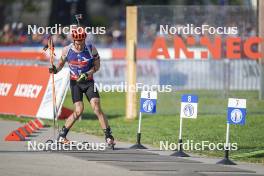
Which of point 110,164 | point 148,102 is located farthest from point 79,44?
point 110,164

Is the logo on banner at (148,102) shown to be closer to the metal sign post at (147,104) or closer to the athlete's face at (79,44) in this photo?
the metal sign post at (147,104)

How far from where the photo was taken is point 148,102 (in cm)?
1747

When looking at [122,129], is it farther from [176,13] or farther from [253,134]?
[176,13]

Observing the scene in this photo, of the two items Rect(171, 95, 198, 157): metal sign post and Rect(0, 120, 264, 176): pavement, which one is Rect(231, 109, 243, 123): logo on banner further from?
Rect(171, 95, 198, 157): metal sign post

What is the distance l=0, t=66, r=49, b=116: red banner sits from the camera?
2228 centimetres

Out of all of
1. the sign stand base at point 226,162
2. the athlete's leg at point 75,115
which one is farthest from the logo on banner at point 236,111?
the athlete's leg at point 75,115

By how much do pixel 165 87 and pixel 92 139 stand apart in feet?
18.3

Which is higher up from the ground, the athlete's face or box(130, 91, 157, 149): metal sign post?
the athlete's face

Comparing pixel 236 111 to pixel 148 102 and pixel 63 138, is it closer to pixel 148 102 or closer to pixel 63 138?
pixel 148 102

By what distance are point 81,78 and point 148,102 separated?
1.34 meters

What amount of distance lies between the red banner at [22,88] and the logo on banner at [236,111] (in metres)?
7.45

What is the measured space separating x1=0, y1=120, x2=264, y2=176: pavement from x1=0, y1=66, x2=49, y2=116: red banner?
4.60 metres

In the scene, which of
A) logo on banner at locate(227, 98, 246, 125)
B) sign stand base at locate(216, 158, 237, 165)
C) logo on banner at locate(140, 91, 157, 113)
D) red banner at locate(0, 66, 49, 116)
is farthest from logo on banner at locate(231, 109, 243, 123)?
red banner at locate(0, 66, 49, 116)

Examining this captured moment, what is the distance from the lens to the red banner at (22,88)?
2228 cm
